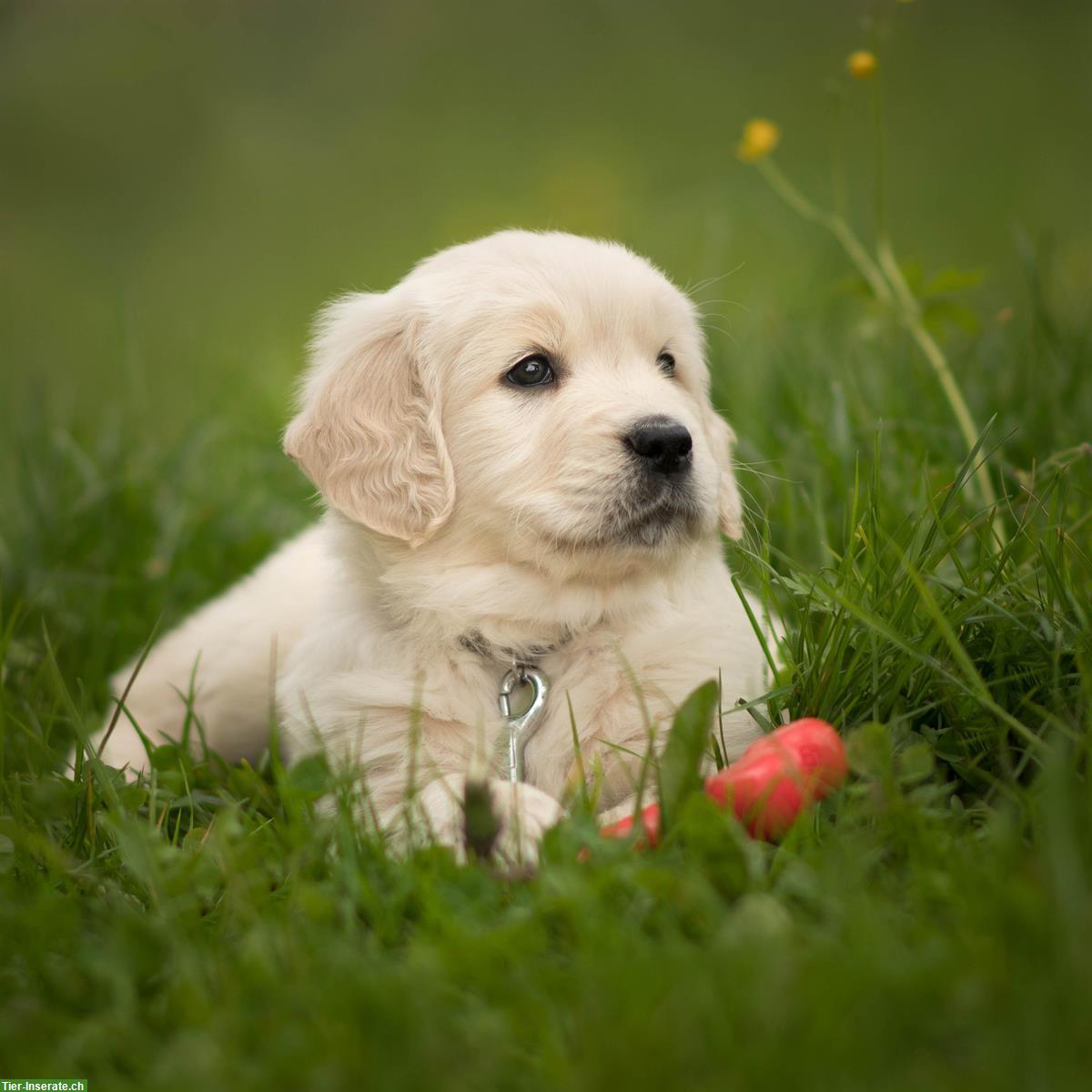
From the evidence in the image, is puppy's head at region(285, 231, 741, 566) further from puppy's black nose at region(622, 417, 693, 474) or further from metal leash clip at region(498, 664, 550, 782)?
metal leash clip at region(498, 664, 550, 782)

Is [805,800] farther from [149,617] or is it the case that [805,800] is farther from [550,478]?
[149,617]

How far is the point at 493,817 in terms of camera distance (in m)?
1.73

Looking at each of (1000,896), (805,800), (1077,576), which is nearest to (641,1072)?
(1000,896)

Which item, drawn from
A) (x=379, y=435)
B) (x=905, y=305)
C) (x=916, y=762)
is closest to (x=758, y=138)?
(x=905, y=305)

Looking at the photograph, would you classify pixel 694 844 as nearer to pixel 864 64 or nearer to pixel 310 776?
pixel 310 776

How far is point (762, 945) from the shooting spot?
54.0 inches

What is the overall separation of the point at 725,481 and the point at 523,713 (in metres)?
0.83

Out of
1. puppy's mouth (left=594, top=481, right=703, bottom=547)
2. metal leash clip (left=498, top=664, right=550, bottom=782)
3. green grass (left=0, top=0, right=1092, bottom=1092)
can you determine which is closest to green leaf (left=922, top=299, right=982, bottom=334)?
green grass (left=0, top=0, right=1092, bottom=1092)

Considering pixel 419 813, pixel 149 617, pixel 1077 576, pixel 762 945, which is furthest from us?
pixel 149 617

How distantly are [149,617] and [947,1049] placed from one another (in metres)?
3.06

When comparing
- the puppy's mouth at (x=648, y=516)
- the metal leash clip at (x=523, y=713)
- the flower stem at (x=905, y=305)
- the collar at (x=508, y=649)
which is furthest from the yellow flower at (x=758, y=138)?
the metal leash clip at (x=523, y=713)

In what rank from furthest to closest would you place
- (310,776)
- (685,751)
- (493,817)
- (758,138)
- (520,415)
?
(758,138) → (520,415) → (310,776) → (685,751) → (493,817)

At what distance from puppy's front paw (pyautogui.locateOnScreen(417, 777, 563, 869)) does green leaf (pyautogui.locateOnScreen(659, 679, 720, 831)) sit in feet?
0.63

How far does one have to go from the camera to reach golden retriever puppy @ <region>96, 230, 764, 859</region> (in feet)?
7.66
